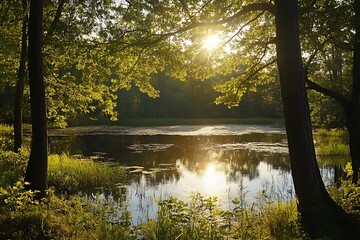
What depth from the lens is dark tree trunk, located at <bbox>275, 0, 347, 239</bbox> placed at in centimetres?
672

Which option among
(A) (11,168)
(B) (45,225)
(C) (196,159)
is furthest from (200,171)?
(B) (45,225)

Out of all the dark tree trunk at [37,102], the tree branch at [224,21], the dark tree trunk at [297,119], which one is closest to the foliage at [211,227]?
the dark tree trunk at [297,119]

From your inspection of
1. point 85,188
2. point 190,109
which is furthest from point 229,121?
point 85,188

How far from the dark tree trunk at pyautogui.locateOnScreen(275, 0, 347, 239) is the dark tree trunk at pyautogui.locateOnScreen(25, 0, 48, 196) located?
560 centimetres

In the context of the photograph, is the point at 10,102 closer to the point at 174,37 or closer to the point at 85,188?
the point at 85,188

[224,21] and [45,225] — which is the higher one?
[224,21]

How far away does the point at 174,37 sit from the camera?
29.5ft

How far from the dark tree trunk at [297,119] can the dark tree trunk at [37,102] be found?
5.60m

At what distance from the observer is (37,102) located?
8.88 m

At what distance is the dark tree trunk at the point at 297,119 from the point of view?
6.72m

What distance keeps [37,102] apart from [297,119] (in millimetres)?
6047

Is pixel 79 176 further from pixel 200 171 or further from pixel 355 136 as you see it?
pixel 355 136

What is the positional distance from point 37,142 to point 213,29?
16.8 ft

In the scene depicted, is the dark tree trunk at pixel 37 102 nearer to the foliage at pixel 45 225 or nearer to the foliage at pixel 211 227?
the foliage at pixel 45 225
